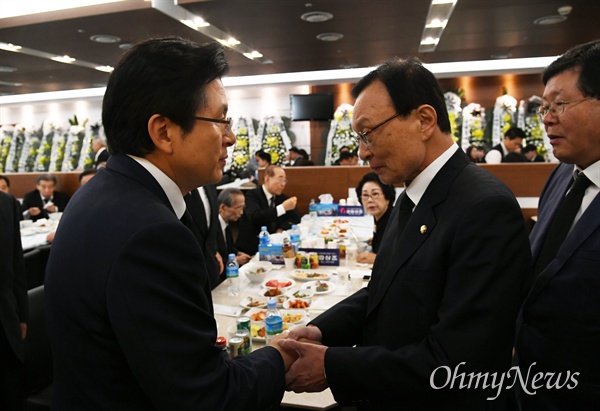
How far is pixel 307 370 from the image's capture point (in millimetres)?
1287

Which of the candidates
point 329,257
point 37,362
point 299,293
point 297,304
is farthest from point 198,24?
point 37,362

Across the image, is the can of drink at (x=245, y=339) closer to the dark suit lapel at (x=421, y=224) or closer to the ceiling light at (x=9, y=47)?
the dark suit lapel at (x=421, y=224)

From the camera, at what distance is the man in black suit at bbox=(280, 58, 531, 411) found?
1.08 meters

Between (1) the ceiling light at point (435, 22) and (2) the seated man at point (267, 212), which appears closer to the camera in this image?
(2) the seated man at point (267, 212)

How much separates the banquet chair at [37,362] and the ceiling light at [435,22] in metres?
4.87

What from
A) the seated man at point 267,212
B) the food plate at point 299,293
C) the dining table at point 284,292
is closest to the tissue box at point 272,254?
the dining table at point 284,292

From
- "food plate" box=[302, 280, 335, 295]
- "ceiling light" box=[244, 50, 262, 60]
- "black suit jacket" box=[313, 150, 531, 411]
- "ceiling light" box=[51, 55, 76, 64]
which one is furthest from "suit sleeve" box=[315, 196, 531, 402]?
"ceiling light" box=[51, 55, 76, 64]

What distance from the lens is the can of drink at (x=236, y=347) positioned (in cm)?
167

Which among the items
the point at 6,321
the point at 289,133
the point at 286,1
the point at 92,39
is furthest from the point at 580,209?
the point at 289,133

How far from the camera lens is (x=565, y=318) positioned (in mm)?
1389

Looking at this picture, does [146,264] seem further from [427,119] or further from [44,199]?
[44,199]

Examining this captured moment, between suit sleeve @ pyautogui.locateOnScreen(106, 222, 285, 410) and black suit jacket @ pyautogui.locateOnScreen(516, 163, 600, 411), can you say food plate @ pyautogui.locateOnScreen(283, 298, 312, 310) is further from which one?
suit sleeve @ pyautogui.locateOnScreen(106, 222, 285, 410)

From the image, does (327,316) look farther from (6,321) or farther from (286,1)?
(286,1)

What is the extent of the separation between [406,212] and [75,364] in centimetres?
102
